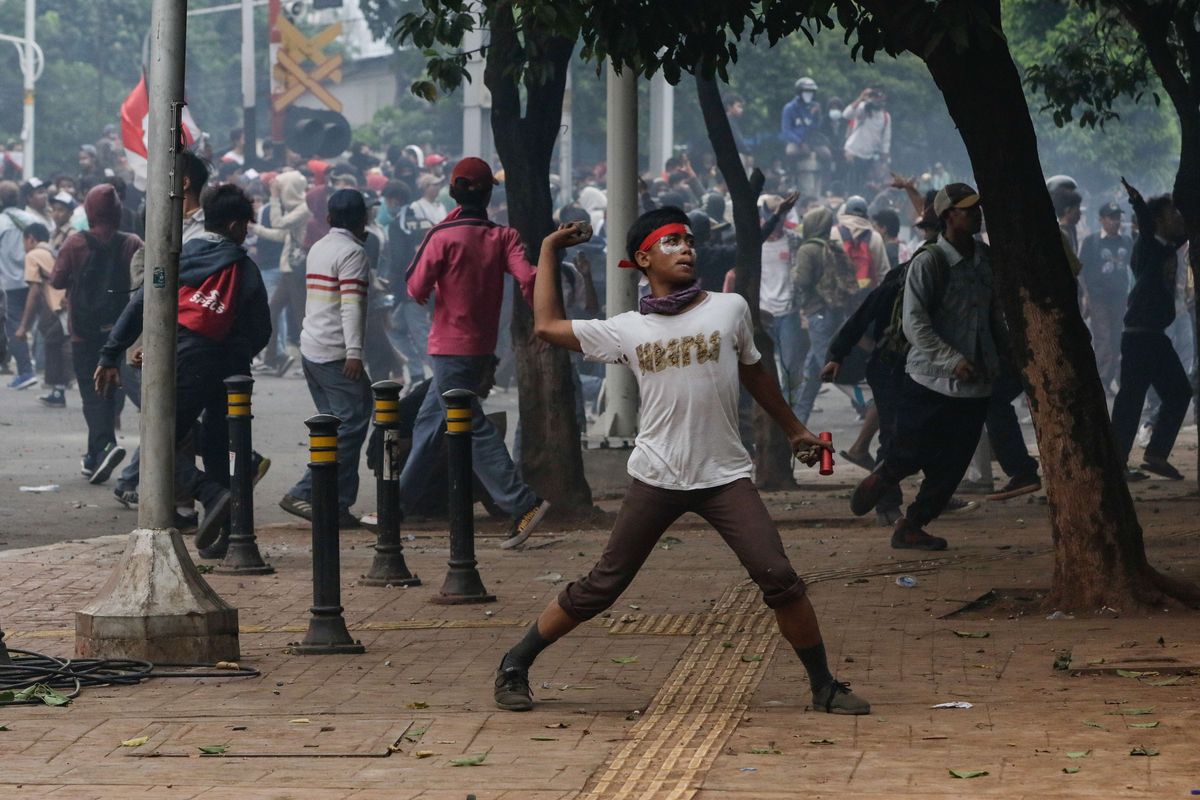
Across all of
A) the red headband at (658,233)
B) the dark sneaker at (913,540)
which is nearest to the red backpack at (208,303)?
the dark sneaker at (913,540)

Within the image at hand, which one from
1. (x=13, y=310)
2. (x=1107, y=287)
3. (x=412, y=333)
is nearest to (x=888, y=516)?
(x=1107, y=287)

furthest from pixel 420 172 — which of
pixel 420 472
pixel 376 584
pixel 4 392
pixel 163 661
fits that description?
pixel 163 661

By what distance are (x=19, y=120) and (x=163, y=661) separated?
53.5 meters

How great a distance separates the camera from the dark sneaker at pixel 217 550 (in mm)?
11039

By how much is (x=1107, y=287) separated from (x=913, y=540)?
12.2 meters

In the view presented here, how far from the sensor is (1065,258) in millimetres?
8734

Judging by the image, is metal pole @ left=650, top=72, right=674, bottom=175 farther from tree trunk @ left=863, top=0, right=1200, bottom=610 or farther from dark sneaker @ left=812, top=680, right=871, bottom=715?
dark sneaker @ left=812, top=680, right=871, bottom=715

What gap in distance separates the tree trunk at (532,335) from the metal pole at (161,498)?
491cm

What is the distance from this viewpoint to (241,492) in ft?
34.3

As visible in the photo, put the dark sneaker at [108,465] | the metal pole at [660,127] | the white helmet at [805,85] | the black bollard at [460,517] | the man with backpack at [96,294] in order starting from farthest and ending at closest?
the metal pole at [660,127]
the white helmet at [805,85]
the man with backpack at [96,294]
the dark sneaker at [108,465]
the black bollard at [460,517]

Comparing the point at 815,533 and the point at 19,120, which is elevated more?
the point at 19,120

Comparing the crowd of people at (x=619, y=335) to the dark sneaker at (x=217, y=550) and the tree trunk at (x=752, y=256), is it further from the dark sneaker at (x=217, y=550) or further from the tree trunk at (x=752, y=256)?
the tree trunk at (x=752, y=256)

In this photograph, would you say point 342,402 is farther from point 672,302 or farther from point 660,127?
point 660,127

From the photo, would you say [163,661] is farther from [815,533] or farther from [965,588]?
[815,533]
